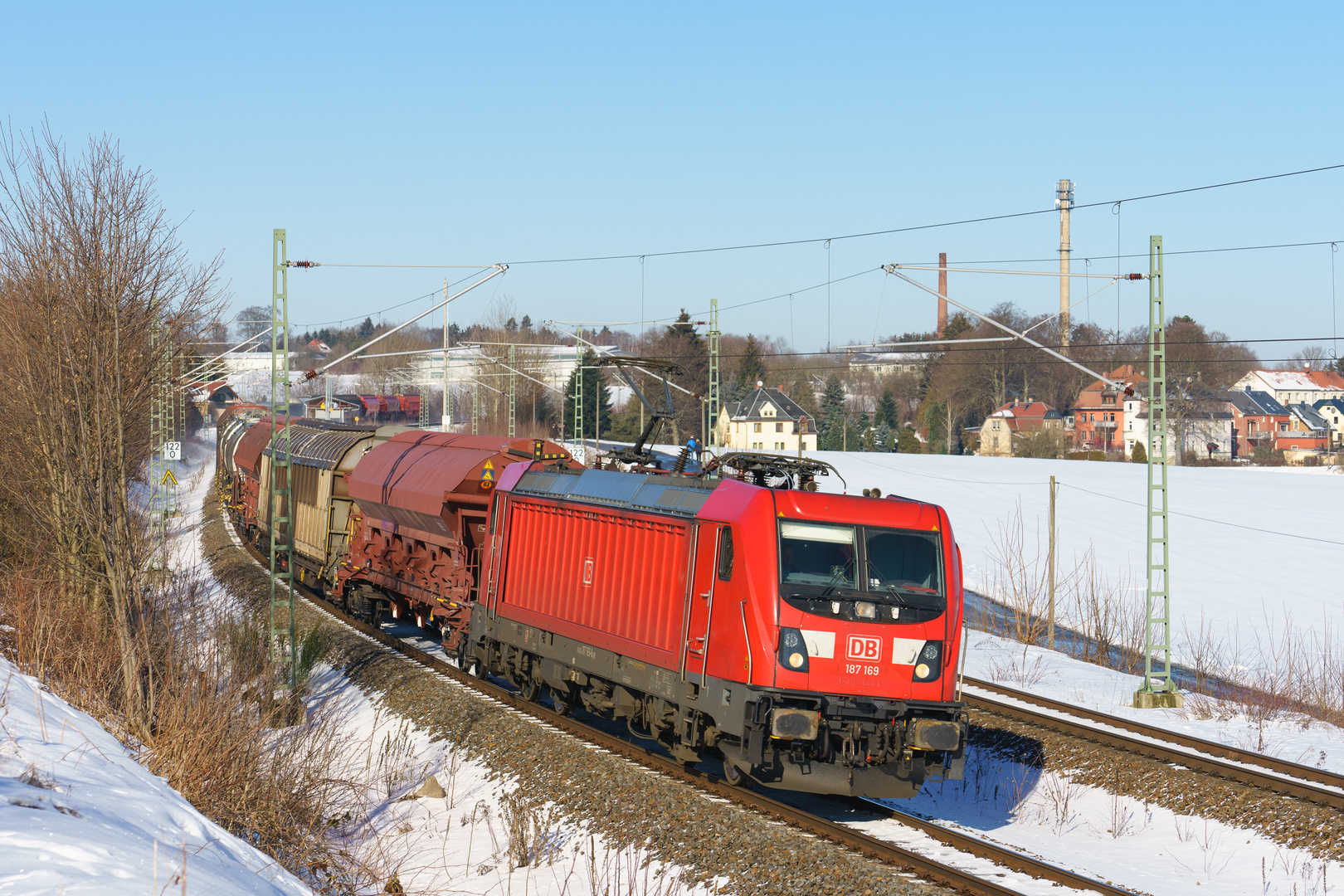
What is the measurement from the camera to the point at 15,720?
1039 cm

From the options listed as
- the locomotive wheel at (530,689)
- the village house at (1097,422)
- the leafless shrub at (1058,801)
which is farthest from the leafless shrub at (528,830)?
the village house at (1097,422)

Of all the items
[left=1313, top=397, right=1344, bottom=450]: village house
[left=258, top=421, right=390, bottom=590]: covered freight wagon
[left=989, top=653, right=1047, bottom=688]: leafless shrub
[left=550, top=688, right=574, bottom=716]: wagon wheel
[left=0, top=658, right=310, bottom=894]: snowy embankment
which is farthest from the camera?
[left=1313, top=397, right=1344, bottom=450]: village house

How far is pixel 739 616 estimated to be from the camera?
448 inches

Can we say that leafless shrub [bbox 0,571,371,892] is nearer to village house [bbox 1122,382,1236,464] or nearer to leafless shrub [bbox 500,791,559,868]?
leafless shrub [bbox 500,791,559,868]

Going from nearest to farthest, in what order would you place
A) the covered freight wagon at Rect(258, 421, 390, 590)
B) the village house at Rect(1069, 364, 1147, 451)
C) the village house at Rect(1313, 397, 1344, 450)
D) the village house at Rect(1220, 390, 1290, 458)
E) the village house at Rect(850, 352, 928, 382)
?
the covered freight wagon at Rect(258, 421, 390, 590), the village house at Rect(1069, 364, 1147, 451), the village house at Rect(1220, 390, 1290, 458), the village house at Rect(850, 352, 928, 382), the village house at Rect(1313, 397, 1344, 450)

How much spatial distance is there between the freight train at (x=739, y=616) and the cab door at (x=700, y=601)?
0.08 ft

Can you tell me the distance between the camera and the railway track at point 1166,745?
12133 millimetres

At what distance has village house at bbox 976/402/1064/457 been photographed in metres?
101

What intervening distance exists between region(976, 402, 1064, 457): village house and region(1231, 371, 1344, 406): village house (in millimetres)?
51288

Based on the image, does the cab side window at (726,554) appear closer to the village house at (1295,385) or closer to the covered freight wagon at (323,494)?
the covered freight wagon at (323,494)

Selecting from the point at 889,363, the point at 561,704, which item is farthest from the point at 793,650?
the point at 889,363

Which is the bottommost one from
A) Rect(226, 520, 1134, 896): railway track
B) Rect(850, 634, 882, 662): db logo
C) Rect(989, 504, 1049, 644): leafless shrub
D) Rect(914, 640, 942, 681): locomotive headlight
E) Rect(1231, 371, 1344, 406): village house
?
Rect(989, 504, 1049, 644): leafless shrub

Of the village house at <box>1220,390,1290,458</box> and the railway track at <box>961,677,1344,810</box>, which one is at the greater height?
the village house at <box>1220,390,1290,458</box>

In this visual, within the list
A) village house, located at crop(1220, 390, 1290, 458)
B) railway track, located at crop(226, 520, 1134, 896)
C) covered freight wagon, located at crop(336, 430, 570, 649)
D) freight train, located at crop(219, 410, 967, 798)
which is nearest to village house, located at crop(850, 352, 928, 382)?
village house, located at crop(1220, 390, 1290, 458)
